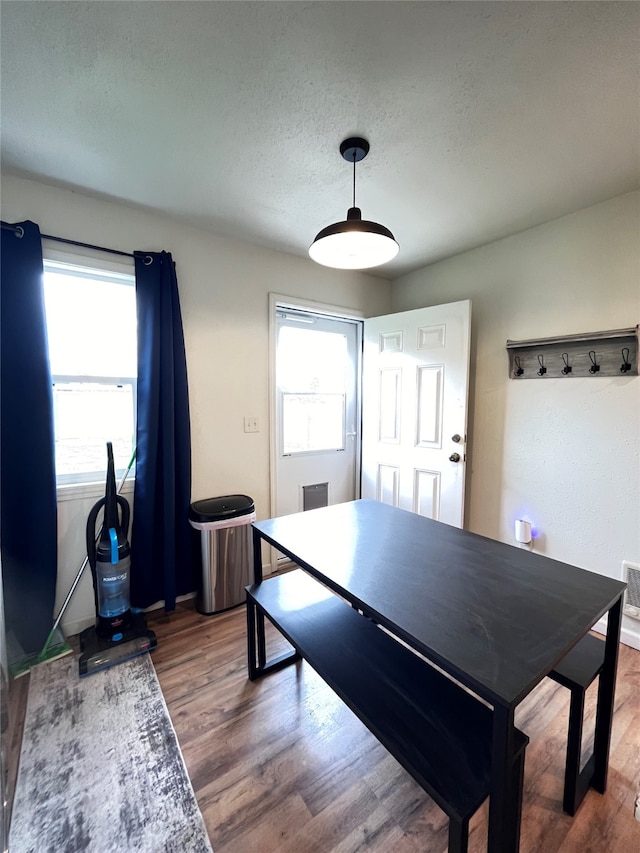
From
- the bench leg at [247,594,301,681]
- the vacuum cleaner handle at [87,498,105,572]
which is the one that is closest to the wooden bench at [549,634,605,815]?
the bench leg at [247,594,301,681]

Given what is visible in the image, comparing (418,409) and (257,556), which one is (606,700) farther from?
(418,409)

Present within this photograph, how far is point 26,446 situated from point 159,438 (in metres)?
0.62

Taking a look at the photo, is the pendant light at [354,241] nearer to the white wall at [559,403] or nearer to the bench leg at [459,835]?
the white wall at [559,403]

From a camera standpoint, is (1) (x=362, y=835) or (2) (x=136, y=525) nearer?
(1) (x=362, y=835)

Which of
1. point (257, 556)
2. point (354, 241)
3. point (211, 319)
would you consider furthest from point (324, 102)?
point (257, 556)

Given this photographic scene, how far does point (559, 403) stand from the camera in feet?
7.09

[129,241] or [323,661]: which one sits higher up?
[129,241]

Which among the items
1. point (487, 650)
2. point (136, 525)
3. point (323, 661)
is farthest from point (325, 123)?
point (136, 525)

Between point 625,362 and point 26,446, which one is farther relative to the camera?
point 625,362

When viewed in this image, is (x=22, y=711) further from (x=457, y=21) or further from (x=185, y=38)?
(x=457, y=21)

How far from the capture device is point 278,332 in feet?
9.09

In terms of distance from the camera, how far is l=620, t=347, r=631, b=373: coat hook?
Answer: 190 centimetres

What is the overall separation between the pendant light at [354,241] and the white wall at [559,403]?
1.37 metres

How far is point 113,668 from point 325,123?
2.67 m
